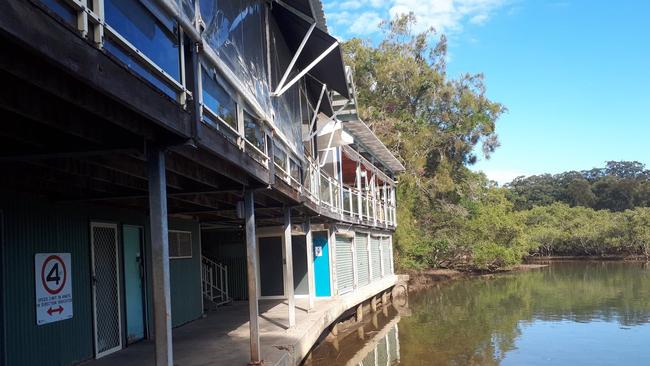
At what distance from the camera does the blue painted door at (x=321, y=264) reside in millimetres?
17906

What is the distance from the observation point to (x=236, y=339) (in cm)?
1035

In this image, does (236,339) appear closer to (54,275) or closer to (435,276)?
(54,275)

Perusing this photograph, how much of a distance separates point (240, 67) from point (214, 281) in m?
11.3

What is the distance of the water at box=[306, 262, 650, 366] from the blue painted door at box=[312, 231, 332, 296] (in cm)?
162

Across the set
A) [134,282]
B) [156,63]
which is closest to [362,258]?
[134,282]

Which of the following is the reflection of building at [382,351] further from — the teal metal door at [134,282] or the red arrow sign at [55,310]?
the red arrow sign at [55,310]

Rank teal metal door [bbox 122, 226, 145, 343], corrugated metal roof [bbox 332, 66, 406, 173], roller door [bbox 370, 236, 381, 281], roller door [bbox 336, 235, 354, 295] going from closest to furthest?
1. teal metal door [bbox 122, 226, 145, 343]
2. corrugated metal roof [bbox 332, 66, 406, 173]
3. roller door [bbox 336, 235, 354, 295]
4. roller door [bbox 370, 236, 381, 281]

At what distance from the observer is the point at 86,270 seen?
28.0ft

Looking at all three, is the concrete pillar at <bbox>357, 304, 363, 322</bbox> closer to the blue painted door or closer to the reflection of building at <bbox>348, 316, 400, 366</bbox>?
the reflection of building at <bbox>348, 316, 400, 366</bbox>

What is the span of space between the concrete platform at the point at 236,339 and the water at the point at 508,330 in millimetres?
1157

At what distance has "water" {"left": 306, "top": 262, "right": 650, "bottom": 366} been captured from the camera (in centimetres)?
1355

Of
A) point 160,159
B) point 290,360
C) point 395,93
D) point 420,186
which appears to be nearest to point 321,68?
point 290,360

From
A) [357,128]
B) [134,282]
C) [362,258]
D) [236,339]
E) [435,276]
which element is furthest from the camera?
[435,276]

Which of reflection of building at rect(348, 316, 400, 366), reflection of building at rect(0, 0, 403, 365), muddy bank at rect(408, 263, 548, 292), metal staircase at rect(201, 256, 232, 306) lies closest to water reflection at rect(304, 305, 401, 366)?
reflection of building at rect(348, 316, 400, 366)
